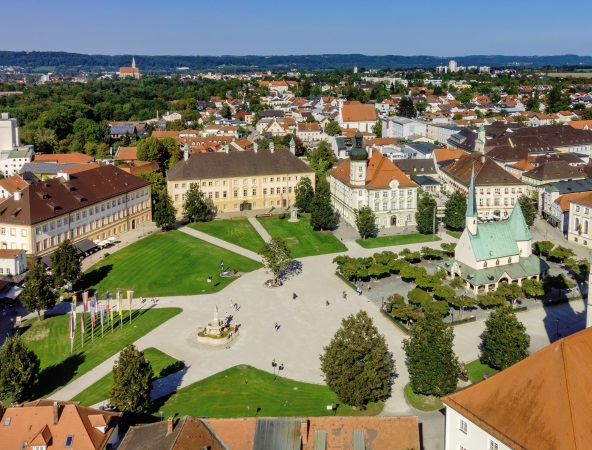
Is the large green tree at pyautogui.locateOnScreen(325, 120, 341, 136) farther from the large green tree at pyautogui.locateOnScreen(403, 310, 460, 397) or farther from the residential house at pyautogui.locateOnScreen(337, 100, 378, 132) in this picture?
the large green tree at pyautogui.locateOnScreen(403, 310, 460, 397)

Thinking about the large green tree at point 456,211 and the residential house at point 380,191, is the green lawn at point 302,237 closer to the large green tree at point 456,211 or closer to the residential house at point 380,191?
the residential house at point 380,191

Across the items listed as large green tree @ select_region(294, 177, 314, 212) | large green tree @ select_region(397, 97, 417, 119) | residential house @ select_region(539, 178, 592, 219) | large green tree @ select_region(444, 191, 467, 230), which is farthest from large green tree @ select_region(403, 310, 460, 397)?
large green tree @ select_region(397, 97, 417, 119)

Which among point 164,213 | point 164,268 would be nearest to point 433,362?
point 164,268

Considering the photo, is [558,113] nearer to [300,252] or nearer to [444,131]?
[444,131]

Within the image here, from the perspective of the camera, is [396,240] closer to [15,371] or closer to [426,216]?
[426,216]

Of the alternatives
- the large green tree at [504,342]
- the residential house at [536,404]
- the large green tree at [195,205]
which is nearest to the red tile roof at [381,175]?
the large green tree at [195,205]

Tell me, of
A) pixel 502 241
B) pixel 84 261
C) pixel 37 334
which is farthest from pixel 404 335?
pixel 84 261
